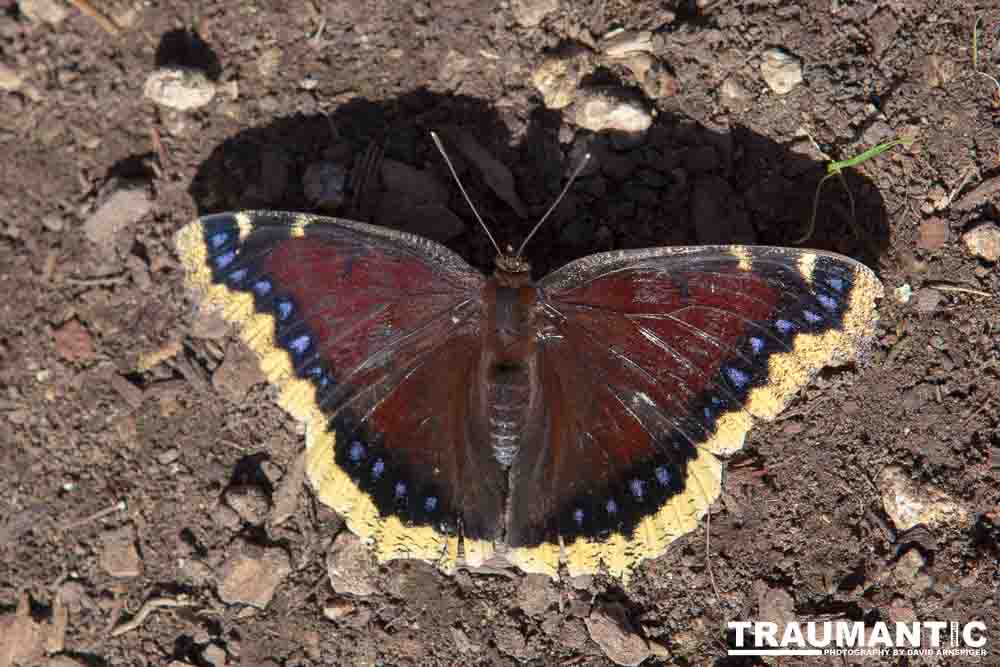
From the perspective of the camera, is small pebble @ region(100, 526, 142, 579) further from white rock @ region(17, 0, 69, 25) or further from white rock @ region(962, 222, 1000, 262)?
white rock @ region(962, 222, 1000, 262)

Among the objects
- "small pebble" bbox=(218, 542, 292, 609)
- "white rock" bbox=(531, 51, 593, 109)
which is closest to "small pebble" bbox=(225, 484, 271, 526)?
"small pebble" bbox=(218, 542, 292, 609)

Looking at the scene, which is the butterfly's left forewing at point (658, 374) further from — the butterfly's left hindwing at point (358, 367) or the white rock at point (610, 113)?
the white rock at point (610, 113)

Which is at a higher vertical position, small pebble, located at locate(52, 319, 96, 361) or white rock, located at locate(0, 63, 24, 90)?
white rock, located at locate(0, 63, 24, 90)

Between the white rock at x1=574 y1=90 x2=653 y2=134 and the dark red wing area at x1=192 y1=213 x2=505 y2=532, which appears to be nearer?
the dark red wing area at x1=192 y1=213 x2=505 y2=532

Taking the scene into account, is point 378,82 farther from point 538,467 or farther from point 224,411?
point 538,467

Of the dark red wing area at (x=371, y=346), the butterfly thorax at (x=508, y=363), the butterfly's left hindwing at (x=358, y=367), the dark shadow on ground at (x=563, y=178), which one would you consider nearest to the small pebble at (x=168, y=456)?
the butterfly's left hindwing at (x=358, y=367)

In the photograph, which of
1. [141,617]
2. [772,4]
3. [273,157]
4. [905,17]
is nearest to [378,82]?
[273,157]
